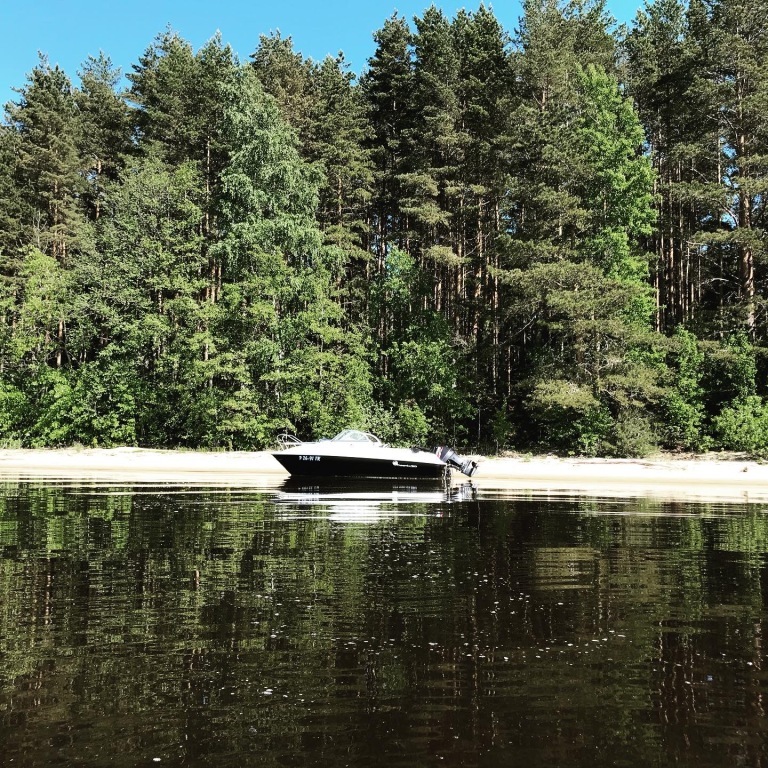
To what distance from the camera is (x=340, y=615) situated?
21.2 feet

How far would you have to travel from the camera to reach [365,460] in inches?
900

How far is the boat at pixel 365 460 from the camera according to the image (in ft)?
74.8

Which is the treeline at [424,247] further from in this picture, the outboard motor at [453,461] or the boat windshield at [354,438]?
the boat windshield at [354,438]

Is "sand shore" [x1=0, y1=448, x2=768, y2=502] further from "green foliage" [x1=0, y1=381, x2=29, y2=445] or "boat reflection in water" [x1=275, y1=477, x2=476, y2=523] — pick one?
"green foliage" [x1=0, y1=381, x2=29, y2=445]

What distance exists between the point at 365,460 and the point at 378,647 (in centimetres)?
1732

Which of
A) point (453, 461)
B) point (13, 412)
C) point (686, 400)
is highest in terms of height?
point (686, 400)

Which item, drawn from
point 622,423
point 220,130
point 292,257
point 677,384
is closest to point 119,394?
point 292,257

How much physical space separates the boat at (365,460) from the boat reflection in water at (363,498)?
375 mm

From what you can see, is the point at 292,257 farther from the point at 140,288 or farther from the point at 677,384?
the point at 677,384

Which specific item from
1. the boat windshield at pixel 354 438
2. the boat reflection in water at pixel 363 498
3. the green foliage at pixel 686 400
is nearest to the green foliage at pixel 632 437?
the green foliage at pixel 686 400

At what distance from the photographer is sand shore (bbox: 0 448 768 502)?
2177 cm

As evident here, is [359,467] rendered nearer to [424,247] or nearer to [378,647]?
[378,647]

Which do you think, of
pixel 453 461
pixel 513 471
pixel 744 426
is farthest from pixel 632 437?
pixel 453 461

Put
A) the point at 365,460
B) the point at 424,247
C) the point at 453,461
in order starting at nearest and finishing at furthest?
the point at 365,460, the point at 453,461, the point at 424,247
